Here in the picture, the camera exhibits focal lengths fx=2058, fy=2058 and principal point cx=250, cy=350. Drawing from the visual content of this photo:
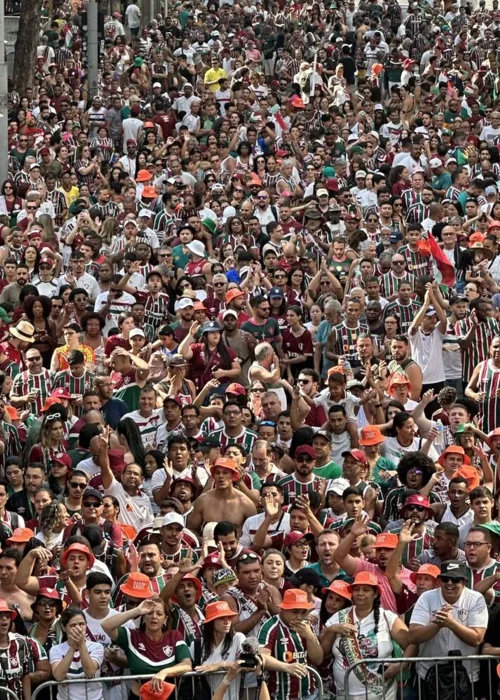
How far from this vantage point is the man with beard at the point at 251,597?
521 inches

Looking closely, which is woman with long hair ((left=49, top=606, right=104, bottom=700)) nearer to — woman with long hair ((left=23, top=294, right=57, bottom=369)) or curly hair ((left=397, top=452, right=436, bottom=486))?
curly hair ((left=397, top=452, right=436, bottom=486))

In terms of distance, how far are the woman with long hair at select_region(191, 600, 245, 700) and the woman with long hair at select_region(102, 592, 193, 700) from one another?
0.36 feet

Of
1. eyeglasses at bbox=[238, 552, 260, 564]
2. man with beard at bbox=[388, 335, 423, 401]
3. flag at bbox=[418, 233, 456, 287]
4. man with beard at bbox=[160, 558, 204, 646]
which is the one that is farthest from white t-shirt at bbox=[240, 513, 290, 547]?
flag at bbox=[418, 233, 456, 287]

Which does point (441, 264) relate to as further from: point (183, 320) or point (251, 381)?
point (251, 381)

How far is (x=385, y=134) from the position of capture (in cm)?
2859

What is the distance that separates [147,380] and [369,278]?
294 cm

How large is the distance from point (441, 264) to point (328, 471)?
573 centimetres

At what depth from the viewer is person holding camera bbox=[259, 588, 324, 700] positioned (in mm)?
12695

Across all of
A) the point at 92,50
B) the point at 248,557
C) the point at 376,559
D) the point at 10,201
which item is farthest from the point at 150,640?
the point at 92,50

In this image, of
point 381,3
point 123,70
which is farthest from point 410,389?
point 381,3

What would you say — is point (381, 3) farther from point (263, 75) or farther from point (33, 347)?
point (33, 347)

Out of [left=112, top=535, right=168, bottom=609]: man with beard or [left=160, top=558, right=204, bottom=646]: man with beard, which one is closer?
[left=160, top=558, right=204, bottom=646]: man with beard

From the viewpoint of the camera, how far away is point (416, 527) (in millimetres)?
14438

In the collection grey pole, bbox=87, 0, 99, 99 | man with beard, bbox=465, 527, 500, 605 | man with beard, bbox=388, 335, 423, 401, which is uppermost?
grey pole, bbox=87, 0, 99, 99
